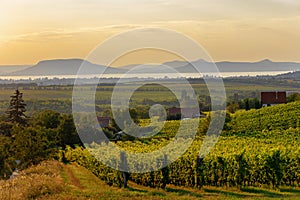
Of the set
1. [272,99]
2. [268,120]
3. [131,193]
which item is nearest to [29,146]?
[131,193]

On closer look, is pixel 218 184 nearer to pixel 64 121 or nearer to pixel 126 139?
pixel 126 139

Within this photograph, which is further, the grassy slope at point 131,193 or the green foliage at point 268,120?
the green foliage at point 268,120

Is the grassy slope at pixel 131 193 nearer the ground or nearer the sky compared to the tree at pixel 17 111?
nearer the ground

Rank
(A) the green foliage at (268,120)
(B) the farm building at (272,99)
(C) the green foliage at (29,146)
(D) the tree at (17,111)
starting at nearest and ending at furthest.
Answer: (C) the green foliage at (29,146) < (A) the green foliage at (268,120) < (D) the tree at (17,111) < (B) the farm building at (272,99)

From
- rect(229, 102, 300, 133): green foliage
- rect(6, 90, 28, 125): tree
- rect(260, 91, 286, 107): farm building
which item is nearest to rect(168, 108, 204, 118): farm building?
rect(260, 91, 286, 107): farm building

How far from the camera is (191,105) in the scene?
61.5 metres

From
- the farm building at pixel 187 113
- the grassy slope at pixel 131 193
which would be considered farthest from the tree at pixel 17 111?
the grassy slope at pixel 131 193

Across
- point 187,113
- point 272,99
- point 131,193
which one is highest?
point 272,99

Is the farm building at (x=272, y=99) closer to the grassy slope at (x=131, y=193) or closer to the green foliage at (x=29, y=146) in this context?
the green foliage at (x=29, y=146)

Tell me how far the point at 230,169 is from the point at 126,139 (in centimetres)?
2424

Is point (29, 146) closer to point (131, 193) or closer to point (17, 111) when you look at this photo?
point (131, 193)

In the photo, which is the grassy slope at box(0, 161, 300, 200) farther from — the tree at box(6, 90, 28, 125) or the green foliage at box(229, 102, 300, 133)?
the tree at box(6, 90, 28, 125)

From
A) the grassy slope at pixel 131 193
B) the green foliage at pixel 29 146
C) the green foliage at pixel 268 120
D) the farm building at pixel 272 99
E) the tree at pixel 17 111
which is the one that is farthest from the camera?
the farm building at pixel 272 99

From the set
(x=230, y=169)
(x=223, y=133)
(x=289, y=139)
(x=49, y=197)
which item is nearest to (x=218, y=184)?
(x=230, y=169)
